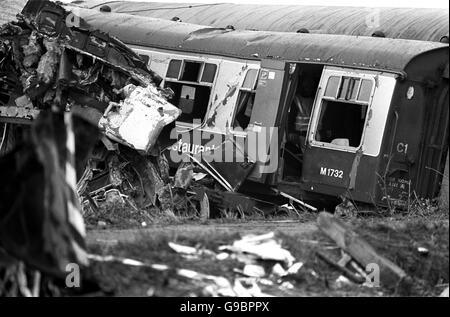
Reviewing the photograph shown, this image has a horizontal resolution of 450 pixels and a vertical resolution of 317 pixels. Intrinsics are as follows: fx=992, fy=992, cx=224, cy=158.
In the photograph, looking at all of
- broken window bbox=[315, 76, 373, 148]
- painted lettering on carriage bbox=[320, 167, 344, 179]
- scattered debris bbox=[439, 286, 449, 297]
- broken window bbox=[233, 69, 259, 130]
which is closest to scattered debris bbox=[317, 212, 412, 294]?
scattered debris bbox=[439, 286, 449, 297]

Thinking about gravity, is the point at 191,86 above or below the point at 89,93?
above

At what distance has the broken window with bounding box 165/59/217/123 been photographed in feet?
53.9

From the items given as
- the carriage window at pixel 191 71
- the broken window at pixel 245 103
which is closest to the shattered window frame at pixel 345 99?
the broken window at pixel 245 103

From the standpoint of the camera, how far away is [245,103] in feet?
51.9

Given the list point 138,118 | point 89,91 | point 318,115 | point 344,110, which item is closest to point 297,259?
point 138,118

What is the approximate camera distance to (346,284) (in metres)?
7.22

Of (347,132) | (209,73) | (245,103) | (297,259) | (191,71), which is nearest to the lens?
(297,259)

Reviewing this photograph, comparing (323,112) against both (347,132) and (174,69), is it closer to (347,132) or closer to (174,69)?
(347,132)

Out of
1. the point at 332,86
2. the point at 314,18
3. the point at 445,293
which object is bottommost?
the point at 445,293

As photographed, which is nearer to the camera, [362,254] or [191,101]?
[362,254]

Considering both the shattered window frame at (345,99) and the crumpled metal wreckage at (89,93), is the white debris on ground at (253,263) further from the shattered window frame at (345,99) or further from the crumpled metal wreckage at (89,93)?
the shattered window frame at (345,99)

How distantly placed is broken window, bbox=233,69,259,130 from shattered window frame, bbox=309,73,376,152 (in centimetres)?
131

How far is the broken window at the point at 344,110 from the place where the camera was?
1444 centimetres

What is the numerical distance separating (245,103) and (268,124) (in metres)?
1.00
